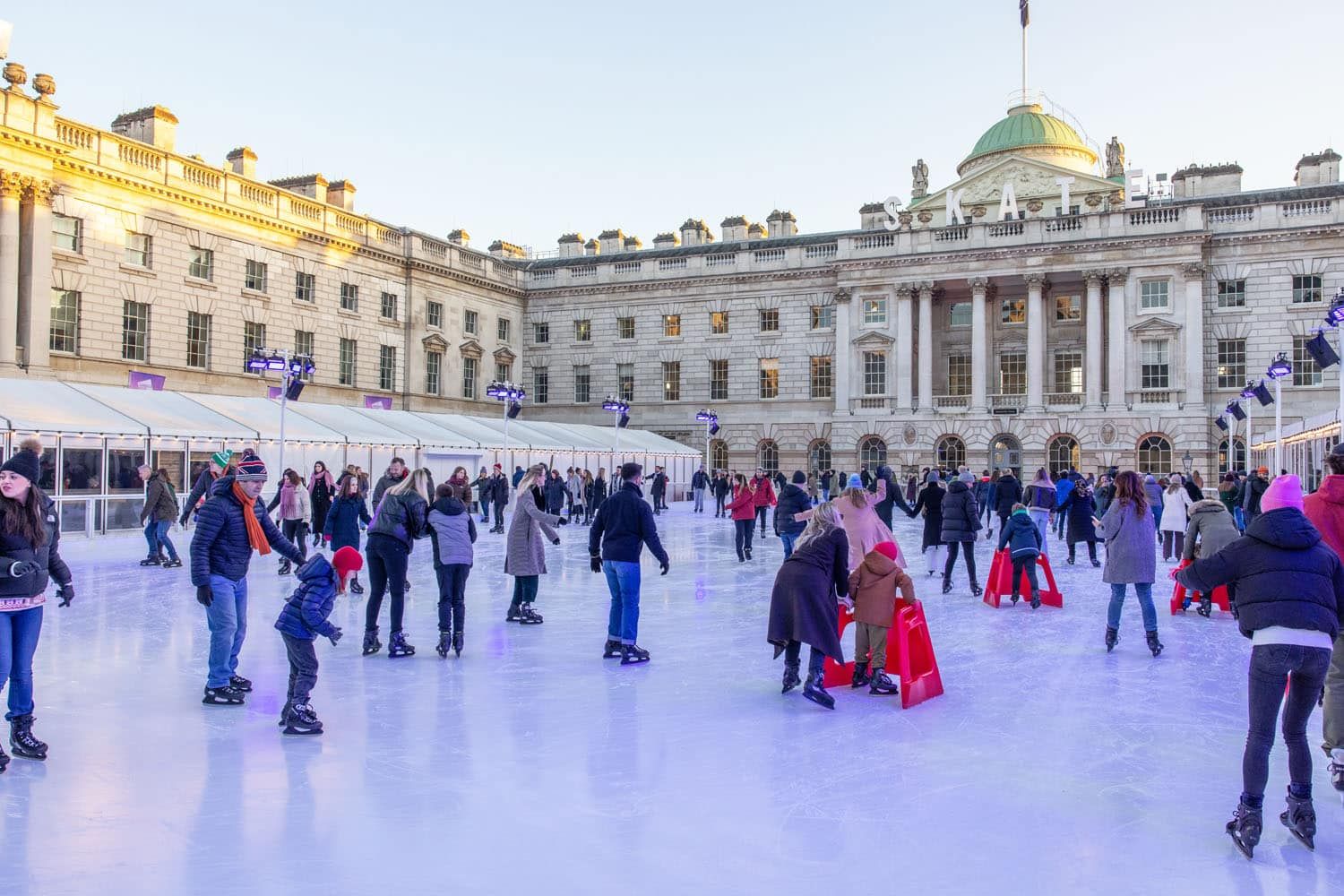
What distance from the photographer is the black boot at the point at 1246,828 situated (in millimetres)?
4777

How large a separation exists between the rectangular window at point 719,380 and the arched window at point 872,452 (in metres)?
7.28

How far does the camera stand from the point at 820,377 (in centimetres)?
4747

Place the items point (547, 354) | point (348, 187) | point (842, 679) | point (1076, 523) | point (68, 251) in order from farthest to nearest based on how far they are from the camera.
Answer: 1. point (547, 354)
2. point (348, 187)
3. point (68, 251)
4. point (1076, 523)
5. point (842, 679)

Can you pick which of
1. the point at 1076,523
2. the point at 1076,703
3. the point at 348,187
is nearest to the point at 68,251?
the point at 348,187

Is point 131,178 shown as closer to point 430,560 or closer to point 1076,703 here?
point 430,560

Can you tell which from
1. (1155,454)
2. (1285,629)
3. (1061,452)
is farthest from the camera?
(1061,452)

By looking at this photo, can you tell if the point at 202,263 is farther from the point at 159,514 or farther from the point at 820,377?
the point at 820,377

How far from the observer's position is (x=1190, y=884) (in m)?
4.47

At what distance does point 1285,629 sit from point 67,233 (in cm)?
3403

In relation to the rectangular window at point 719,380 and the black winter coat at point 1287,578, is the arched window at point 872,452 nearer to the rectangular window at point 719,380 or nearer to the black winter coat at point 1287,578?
the rectangular window at point 719,380

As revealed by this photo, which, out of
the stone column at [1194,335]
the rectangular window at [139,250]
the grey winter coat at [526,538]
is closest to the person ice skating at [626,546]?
the grey winter coat at [526,538]

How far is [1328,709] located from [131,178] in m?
34.7

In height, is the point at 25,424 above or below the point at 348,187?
below

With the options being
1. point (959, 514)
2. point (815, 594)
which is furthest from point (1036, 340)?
point (815, 594)
